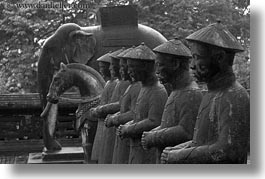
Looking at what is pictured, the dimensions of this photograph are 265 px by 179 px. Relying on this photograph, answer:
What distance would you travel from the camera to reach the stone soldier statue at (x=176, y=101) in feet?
11.4

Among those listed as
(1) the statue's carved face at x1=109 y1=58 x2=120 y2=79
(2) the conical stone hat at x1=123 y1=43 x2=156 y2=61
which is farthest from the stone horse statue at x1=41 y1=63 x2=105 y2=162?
(2) the conical stone hat at x1=123 y1=43 x2=156 y2=61

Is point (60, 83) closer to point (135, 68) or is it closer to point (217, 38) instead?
point (135, 68)

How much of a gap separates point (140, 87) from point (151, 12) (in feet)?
6.89

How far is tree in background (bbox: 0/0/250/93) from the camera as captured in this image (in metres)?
4.70

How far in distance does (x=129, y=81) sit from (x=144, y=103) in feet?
2.46

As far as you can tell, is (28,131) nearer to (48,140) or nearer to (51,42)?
(48,140)

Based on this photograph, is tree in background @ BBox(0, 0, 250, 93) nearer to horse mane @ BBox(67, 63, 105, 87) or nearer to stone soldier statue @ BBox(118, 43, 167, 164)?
horse mane @ BBox(67, 63, 105, 87)

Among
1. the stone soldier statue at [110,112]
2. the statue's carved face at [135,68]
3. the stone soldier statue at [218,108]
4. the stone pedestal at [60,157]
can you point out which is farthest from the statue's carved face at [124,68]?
the stone pedestal at [60,157]

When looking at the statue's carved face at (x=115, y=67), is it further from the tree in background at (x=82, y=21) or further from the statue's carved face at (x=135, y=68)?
the statue's carved face at (x=135, y=68)

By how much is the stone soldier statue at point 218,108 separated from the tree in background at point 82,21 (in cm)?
95

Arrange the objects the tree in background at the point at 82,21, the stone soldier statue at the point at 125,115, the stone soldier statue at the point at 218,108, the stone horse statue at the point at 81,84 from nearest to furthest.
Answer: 1. the stone soldier statue at the point at 218,108
2. the stone soldier statue at the point at 125,115
3. the tree in background at the point at 82,21
4. the stone horse statue at the point at 81,84

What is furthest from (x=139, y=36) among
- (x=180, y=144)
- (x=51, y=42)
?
(x=180, y=144)

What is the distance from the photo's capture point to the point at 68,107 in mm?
7977

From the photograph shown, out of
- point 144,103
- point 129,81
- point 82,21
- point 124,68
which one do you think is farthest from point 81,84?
point 144,103
